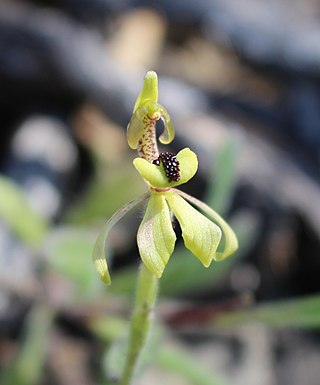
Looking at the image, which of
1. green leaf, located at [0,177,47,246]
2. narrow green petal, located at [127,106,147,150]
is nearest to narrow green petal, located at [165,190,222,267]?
narrow green petal, located at [127,106,147,150]

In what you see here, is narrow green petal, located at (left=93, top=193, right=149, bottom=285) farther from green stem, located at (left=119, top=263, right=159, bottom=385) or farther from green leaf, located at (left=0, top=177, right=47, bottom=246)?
green leaf, located at (left=0, top=177, right=47, bottom=246)

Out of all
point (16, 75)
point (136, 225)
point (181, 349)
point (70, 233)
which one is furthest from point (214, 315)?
point (16, 75)

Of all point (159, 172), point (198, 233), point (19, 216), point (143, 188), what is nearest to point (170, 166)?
point (159, 172)

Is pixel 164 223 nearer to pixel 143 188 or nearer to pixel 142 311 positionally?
pixel 142 311

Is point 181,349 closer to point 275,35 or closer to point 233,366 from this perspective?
point 233,366

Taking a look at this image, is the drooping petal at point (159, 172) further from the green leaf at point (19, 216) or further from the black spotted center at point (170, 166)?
the green leaf at point (19, 216)

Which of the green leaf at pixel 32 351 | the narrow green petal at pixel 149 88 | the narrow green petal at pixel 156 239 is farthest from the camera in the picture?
the green leaf at pixel 32 351

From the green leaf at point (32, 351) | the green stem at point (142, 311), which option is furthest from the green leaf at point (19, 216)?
the green stem at point (142, 311)
